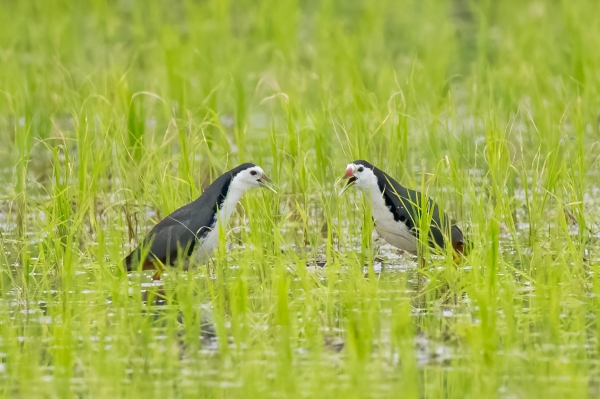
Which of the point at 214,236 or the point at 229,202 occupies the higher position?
the point at 229,202

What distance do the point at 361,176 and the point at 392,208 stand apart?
0.24 m

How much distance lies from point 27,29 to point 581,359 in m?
9.67

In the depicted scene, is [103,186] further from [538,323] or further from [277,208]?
[538,323]

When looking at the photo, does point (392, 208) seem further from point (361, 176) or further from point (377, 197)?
point (361, 176)

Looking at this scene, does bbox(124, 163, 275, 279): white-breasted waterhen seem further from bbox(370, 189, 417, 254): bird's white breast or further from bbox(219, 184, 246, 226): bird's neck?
bbox(370, 189, 417, 254): bird's white breast

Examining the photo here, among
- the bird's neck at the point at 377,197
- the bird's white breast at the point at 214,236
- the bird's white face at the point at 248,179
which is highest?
the bird's white face at the point at 248,179

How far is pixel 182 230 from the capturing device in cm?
610

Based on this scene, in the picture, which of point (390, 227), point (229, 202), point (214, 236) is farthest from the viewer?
point (390, 227)

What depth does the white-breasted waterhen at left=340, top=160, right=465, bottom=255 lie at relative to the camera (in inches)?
253

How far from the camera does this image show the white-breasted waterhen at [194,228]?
610 cm

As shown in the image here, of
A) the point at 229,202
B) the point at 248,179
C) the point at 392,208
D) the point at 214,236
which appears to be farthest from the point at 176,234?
the point at 392,208

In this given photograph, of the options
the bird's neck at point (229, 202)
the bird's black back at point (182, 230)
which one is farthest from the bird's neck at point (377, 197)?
the bird's black back at point (182, 230)

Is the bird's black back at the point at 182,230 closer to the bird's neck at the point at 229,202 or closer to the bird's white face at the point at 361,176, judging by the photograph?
the bird's neck at the point at 229,202

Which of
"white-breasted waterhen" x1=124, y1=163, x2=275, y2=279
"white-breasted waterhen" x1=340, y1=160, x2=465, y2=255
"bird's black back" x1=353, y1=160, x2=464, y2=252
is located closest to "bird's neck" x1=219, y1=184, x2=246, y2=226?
"white-breasted waterhen" x1=124, y1=163, x2=275, y2=279
